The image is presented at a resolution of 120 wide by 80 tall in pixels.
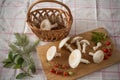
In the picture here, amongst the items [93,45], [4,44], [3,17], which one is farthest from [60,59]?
[3,17]

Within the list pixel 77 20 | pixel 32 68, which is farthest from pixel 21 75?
pixel 77 20

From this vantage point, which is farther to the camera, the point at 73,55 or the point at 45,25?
the point at 45,25

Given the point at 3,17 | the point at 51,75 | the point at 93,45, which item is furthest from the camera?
the point at 3,17

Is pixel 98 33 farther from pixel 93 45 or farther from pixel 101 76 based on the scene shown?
pixel 101 76

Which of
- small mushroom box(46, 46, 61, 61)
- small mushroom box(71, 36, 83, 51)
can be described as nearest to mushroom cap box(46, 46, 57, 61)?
small mushroom box(46, 46, 61, 61)

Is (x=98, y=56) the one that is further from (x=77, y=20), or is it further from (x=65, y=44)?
(x=77, y=20)

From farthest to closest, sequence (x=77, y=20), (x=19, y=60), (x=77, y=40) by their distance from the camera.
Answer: (x=77, y=20) → (x=77, y=40) → (x=19, y=60)

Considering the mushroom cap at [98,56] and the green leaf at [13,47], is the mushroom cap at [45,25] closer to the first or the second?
the green leaf at [13,47]
